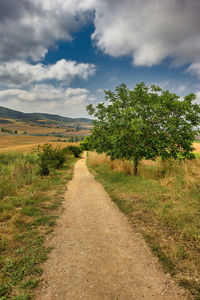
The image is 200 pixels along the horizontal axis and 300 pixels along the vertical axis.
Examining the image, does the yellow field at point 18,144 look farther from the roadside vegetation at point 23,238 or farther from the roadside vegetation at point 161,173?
the roadside vegetation at point 23,238

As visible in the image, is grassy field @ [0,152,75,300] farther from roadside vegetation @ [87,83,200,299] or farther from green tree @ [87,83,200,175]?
green tree @ [87,83,200,175]

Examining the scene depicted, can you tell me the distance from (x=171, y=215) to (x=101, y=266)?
318 centimetres

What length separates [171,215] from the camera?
16.8 feet

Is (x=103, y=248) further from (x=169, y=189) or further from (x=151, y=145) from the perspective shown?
(x=151, y=145)

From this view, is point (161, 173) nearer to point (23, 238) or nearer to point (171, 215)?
point (171, 215)

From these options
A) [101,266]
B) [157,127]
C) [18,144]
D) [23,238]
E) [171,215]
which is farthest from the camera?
[18,144]

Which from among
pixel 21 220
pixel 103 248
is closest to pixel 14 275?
pixel 103 248

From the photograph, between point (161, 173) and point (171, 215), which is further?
point (161, 173)

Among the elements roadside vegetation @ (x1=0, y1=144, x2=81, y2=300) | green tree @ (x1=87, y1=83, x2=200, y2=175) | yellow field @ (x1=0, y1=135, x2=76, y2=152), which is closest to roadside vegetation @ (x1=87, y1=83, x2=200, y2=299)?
green tree @ (x1=87, y1=83, x2=200, y2=175)

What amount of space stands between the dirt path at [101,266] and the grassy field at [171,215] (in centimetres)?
34

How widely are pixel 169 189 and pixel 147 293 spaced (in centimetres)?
577

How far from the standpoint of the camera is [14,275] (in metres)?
2.84

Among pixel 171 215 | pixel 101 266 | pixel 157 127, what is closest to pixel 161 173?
pixel 157 127

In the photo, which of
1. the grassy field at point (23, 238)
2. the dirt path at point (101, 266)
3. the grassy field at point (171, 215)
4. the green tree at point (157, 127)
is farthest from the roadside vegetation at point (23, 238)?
the green tree at point (157, 127)
